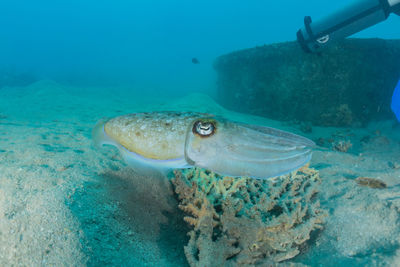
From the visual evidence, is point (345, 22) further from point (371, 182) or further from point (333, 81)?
point (371, 182)

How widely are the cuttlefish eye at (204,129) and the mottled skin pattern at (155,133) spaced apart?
0.33ft

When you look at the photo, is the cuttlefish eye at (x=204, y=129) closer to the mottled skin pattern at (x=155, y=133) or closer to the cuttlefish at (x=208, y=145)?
the cuttlefish at (x=208, y=145)

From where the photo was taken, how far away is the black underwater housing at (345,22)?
20.6ft

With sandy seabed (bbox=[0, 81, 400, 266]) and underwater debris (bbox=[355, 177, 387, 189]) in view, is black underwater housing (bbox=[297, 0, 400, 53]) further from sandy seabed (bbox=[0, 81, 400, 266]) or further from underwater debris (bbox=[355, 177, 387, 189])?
underwater debris (bbox=[355, 177, 387, 189])

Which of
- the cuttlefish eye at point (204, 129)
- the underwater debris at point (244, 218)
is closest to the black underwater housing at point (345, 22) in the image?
the underwater debris at point (244, 218)

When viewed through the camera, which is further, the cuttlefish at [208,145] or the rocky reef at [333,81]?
the rocky reef at [333,81]

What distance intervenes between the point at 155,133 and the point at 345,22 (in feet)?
26.7

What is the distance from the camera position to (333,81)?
373 inches

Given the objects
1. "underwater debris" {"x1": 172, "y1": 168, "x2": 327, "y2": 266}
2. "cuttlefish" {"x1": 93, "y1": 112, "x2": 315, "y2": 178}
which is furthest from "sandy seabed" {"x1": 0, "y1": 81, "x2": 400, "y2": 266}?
"cuttlefish" {"x1": 93, "y1": 112, "x2": 315, "y2": 178}

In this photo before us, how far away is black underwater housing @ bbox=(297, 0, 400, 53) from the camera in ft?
20.6

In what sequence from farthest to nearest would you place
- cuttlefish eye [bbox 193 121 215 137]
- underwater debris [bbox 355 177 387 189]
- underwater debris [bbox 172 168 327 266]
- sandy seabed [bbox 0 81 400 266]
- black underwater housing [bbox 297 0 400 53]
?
black underwater housing [bbox 297 0 400 53] → underwater debris [bbox 355 177 387 189] → underwater debris [bbox 172 168 327 266] → sandy seabed [bbox 0 81 400 266] → cuttlefish eye [bbox 193 121 215 137]

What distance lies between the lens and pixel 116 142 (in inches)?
76.8

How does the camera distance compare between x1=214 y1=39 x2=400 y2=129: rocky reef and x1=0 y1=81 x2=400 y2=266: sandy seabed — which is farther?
x1=214 y1=39 x2=400 y2=129: rocky reef

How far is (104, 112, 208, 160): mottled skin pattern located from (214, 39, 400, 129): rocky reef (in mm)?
9361
